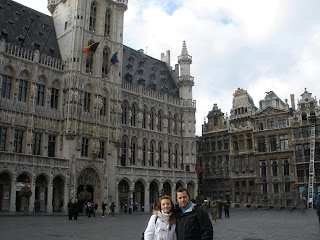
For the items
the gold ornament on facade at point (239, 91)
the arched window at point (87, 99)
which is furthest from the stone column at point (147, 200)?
the gold ornament on facade at point (239, 91)

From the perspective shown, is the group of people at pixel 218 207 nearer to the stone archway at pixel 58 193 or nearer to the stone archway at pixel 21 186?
the stone archway at pixel 58 193

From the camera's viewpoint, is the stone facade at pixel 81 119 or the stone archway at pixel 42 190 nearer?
the stone facade at pixel 81 119

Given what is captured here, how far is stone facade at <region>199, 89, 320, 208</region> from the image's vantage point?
157ft

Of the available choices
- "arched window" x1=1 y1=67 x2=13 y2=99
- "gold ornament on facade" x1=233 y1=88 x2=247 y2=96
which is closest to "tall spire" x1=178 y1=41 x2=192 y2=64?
"gold ornament on facade" x1=233 y1=88 x2=247 y2=96

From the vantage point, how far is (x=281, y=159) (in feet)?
164

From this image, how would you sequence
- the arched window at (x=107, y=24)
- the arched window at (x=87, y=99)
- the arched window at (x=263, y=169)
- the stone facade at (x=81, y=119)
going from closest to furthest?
the stone facade at (x=81, y=119) < the arched window at (x=87, y=99) < the arched window at (x=107, y=24) < the arched window at (x=263, y=169)

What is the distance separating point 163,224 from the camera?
17.0 feet

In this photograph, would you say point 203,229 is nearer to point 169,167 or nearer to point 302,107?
point 169,167

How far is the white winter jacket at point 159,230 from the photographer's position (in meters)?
5.13

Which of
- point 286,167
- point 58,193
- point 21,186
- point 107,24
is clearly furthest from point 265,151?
point 21,186

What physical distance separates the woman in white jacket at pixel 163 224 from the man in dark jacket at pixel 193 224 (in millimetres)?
100

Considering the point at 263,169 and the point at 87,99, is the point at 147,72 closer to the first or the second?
the point at 87,99

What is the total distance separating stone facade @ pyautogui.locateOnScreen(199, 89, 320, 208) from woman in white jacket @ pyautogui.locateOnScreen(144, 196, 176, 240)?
43844 millimetres

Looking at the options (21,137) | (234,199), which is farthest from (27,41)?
(234,199)
